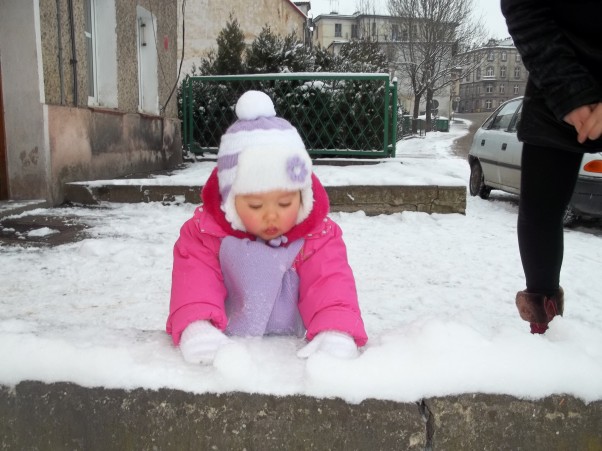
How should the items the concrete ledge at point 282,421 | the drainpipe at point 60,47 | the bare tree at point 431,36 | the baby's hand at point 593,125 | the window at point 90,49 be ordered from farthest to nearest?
1. the bare tree at point 431,36
2. the window at point 90,49
3. the drainpipe at point 60,47
4. the baby's hand at point 593,125
5. the concrete ledge at point 282,421

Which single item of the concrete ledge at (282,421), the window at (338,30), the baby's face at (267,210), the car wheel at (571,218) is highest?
the window at (338,30)

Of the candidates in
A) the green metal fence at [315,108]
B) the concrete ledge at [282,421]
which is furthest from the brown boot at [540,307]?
the green metal fence at [315,108]

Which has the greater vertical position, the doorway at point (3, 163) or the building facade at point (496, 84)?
the building facade at point (496, 84)

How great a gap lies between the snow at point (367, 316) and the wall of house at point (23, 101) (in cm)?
41

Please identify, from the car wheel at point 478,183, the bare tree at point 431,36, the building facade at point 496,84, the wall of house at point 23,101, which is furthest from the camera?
the building facade at point 496,84

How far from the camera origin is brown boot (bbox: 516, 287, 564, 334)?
174cm

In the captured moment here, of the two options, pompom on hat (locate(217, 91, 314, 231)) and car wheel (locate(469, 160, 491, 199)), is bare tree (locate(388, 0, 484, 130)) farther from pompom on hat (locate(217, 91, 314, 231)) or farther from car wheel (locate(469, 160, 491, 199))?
pompom on hat (locate(217, 91, 314, 231))

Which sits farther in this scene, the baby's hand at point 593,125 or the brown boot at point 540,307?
the brown boot at point 540,307

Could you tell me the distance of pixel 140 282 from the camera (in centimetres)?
313

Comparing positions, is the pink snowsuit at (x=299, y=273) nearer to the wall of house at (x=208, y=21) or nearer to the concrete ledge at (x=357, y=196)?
the concrete ledge at (x=357, y=196)

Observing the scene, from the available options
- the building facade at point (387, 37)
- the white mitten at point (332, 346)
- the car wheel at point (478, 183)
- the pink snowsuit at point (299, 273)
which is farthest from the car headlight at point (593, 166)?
the building facade at point (387, 37)

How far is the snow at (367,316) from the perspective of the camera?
1.31 meters

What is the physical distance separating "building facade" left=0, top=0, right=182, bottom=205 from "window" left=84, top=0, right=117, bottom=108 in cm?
1

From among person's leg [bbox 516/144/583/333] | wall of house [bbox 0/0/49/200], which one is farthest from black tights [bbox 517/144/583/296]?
wall of house [bbox 0/0/49/200]
